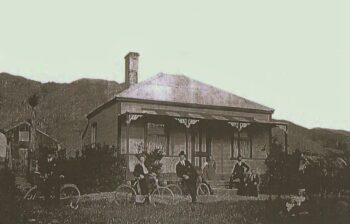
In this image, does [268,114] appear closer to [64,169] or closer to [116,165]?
[116,165]

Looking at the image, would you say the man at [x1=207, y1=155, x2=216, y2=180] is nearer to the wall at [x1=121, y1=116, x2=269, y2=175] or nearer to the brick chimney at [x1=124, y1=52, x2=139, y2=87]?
the wall at [x1=121, y1=116, x2=269, y2=175]

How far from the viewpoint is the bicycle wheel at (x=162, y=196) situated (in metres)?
6.86

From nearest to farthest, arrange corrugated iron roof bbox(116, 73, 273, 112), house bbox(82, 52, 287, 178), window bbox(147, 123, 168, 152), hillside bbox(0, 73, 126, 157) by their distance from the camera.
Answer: hillside bbox(0, 73, 126, 157), house bbox(82, 52, 287, 178), window bbox(147, 123, 168, 152), corrugated iron roof bbox(116, 73, 273, 112)

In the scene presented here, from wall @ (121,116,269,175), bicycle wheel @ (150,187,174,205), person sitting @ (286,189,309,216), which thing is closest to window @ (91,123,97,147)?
wall @ (121,116,269,175)

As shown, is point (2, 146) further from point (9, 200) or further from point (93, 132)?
point (93, 132)

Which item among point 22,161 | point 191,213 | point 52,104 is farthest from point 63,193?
point 191,213

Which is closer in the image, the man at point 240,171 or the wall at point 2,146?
the wall at point 2,146

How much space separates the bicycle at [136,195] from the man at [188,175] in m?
0.39

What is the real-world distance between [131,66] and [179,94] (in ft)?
6.44

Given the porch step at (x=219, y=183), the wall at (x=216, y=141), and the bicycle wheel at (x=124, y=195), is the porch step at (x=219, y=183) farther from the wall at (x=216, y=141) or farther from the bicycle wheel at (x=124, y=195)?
the bicycle wheel at (x=124, y=195)

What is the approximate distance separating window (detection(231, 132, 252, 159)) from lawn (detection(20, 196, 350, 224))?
2041 mm

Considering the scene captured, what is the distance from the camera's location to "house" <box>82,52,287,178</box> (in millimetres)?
8992

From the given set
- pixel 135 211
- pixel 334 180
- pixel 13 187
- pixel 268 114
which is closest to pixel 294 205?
pixel 334 180

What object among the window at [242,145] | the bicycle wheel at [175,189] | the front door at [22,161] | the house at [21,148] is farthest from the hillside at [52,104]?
the window at [242,145]
